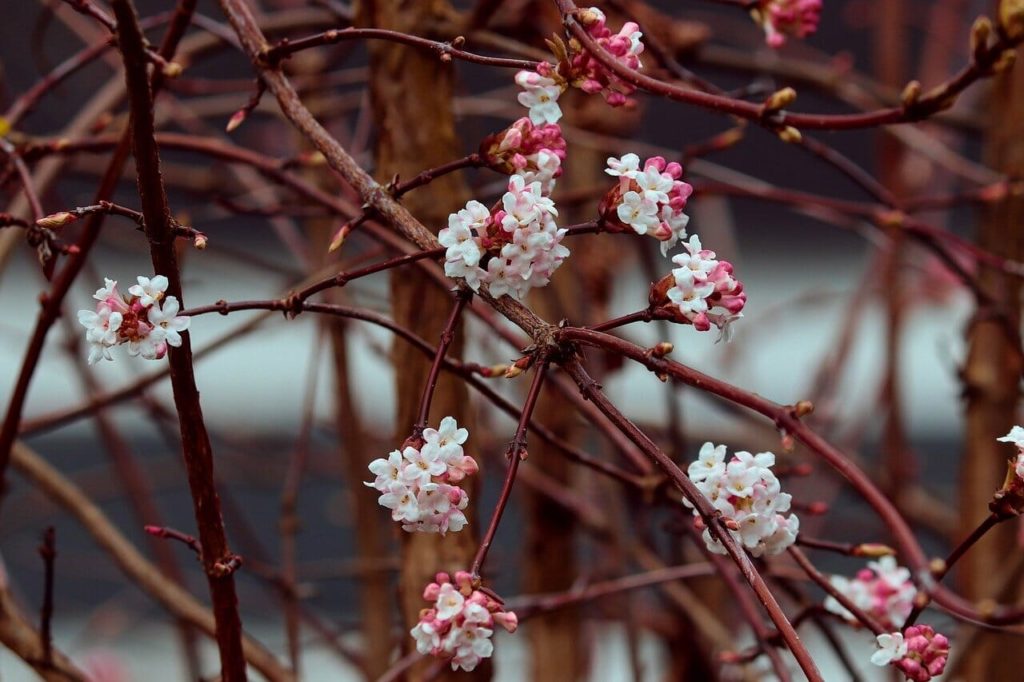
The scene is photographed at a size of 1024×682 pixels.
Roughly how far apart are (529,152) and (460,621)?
199mm

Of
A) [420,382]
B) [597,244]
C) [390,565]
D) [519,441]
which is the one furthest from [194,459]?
[597,244]

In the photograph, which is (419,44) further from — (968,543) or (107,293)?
(968,543)

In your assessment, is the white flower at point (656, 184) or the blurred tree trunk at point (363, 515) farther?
the blurred tree trunk at point (363, 515)

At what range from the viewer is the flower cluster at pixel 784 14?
2.23 ft

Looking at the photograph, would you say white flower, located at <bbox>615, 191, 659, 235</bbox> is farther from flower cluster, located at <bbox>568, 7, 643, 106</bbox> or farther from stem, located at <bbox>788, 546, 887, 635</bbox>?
stem, located at <bbox>788, 546, 887, 635</bbox>

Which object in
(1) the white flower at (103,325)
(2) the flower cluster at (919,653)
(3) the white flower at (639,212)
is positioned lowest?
(2) the flower cluster at (919,653)

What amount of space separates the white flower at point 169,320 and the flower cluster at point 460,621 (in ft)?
0.47

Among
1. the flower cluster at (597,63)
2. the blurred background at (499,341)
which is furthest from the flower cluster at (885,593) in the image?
the flower cluster at (597,63)

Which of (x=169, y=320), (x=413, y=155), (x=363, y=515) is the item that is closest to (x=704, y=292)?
(x=169, y=320)

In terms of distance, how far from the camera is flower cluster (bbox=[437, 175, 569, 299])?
44 centimetres

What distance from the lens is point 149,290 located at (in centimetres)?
44

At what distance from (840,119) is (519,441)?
18 cm

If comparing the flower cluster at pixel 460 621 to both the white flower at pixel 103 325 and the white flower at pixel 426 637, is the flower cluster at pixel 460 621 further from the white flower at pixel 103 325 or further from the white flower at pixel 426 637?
the white flower at pixel 103 325

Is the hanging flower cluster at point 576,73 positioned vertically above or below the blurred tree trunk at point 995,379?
below
